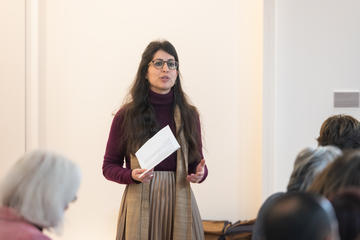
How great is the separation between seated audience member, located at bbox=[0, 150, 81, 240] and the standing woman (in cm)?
90

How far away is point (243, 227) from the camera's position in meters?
4.09

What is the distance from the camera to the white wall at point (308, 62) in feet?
14.3

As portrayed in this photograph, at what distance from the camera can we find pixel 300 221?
1203 mm

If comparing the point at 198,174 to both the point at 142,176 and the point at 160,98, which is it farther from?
the point at 160,98

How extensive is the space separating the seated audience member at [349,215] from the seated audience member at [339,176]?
0.52 ft

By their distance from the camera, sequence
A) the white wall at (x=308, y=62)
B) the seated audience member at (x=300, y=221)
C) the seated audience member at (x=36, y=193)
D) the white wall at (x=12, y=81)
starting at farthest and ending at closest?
the white wall at (x=12, y=81), the white wall at (x=308, y=62), the seated audience member at (x=36, y=193), the seated audience member at (x=300, y=221)

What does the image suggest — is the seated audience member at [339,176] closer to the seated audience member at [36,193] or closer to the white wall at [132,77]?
the seated audience member at [36,193]

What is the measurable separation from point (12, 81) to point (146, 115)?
2.24 m

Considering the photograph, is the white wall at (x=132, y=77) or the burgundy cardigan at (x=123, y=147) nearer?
the burgundy cardigan at (x=123, y=147)

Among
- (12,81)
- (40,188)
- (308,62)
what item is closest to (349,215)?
(40,188)

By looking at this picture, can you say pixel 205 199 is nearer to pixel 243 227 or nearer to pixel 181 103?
pixel 243 227

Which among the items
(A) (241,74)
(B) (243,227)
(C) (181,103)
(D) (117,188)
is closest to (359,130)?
(C) (181,103)

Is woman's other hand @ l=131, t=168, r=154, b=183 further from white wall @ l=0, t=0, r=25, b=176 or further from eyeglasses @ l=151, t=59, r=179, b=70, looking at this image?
white wall @ l=0, t=0, r=25, b=176

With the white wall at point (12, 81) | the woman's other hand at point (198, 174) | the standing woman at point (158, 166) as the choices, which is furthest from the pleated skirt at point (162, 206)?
the white wall at point (12, 81)
